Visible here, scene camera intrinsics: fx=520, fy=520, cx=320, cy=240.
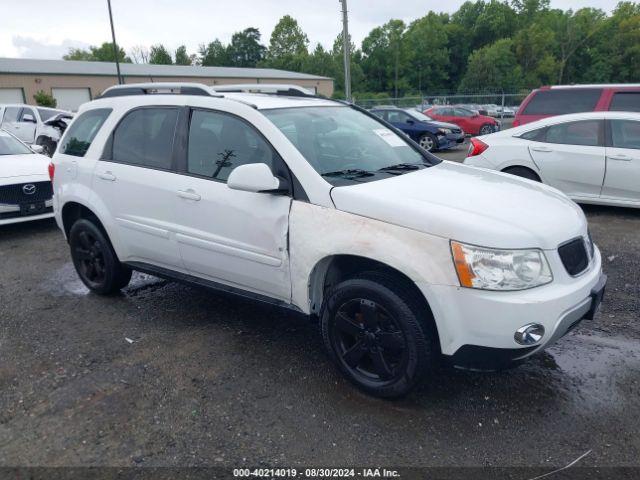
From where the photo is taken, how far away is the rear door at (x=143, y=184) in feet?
13.0

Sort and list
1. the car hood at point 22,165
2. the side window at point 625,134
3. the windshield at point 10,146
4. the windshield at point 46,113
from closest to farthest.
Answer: the side window at point 625,134
the car hood at point 22,165
the windshield at point 10,146
the windshield at point 46,113

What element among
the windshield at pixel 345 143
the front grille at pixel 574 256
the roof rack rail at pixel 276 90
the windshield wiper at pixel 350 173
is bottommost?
the front grille at pixel 574 256

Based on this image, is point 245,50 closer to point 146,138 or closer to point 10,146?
point 10,146

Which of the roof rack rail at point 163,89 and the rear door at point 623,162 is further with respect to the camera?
the rear door at point 623,162

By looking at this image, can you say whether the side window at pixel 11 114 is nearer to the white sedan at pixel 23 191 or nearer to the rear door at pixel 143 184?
the white sedan at pixel 23 191

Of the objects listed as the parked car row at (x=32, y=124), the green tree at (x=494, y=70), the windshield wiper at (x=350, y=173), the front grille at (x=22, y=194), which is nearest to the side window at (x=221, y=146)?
the windshield wiper at (x=350, y=173)

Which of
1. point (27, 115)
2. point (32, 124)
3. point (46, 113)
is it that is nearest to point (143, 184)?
point (32, 124)

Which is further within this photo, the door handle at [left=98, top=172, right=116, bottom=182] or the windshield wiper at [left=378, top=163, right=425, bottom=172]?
the door handle at [left=98, top=172, right=116, bottom=182]

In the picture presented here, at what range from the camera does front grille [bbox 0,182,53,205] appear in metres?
7.12

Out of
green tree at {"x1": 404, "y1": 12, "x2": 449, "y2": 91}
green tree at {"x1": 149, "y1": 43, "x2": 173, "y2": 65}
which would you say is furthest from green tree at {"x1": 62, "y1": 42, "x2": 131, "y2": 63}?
green tree at {"x1": 404, "y1": 12, "x2": 449, "y2": 91}

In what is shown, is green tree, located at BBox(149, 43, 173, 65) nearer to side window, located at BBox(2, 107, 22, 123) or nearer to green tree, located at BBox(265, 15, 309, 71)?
green tree, located at BBox(265, 15, 309, 71)

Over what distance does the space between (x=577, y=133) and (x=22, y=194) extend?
307 inches

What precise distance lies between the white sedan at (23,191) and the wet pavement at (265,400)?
3.14 m

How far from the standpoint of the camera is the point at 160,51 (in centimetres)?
9512
